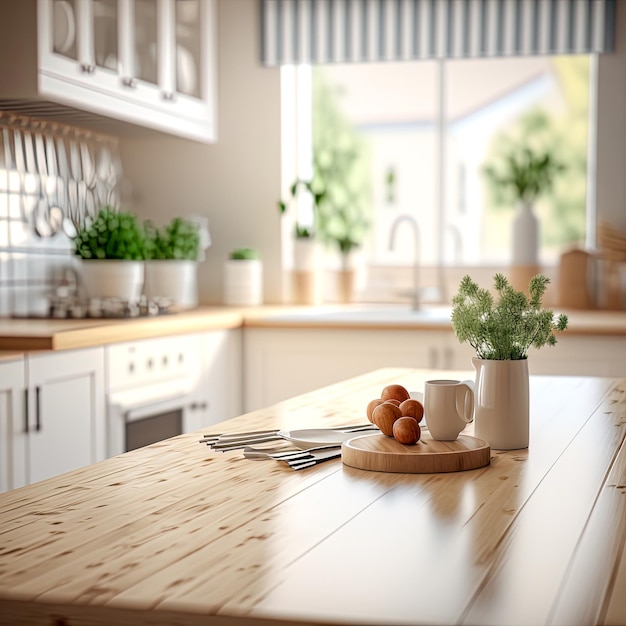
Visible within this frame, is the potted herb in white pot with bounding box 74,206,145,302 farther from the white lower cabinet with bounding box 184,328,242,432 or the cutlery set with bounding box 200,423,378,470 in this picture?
the cutlery set with bounding box 200,423,378,470

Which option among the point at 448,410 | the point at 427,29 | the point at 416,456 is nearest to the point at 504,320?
the point at 448,410

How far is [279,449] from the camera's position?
5.26 ft

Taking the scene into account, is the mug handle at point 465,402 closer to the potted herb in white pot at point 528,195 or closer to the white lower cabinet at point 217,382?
the white lower cabinet at point 217,382

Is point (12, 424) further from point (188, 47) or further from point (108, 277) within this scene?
point (188, 47)

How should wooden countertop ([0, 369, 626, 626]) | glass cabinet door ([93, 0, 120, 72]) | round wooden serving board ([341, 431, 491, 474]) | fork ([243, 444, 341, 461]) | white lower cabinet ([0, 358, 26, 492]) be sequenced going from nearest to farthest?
wooden countertop ([0, 369, 626, 626])
round wooden serving board ([341, 431, 491, 474])
fork ([243, 444, 341, 461])
white lower cabinet ([0, 358, 26, 492])
glass cabinet door ([93, 0, 120, 72])

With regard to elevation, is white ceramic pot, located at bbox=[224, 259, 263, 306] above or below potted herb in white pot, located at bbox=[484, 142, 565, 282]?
below

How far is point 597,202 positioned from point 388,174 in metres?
1.03

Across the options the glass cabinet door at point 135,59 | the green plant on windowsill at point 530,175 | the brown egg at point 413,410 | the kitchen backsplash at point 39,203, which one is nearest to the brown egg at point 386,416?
the brown egg at point 413,410

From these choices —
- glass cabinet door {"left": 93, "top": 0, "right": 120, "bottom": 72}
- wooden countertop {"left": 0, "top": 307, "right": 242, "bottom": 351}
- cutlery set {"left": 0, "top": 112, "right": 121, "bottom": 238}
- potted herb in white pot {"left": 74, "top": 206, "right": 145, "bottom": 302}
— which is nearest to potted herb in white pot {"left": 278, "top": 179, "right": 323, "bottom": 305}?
wooden countertop {"left": 0, "top": 307, "right": 242, "bottom": 351}

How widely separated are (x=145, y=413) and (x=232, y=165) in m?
1.68

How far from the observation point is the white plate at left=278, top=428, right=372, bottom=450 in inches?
63.0

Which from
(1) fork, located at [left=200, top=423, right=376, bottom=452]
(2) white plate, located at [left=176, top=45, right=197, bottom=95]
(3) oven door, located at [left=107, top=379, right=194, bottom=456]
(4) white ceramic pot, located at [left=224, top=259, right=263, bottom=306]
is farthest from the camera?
(4) white ceramic pot, located at [left=224, top=259, right=263, bottom=306]

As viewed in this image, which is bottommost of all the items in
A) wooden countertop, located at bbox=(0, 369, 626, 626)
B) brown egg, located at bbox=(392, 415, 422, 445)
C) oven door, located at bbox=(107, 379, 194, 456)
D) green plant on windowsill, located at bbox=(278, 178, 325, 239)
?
oven door, located at bbox=(107, 379, 194, 456)

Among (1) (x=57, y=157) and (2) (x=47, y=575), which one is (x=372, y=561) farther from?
(1) (x=57, y=157)
